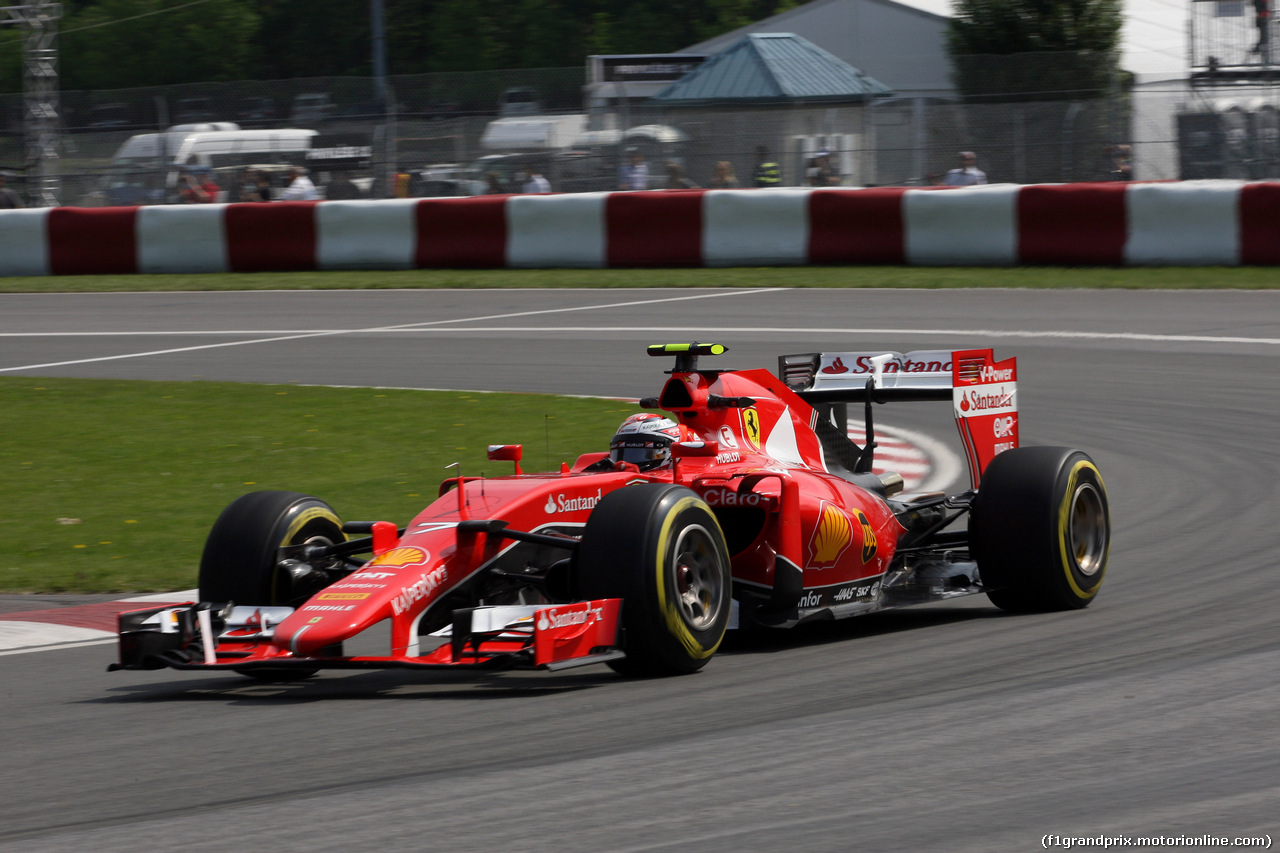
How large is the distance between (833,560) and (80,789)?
3199 mm

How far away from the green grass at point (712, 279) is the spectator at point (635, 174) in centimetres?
173

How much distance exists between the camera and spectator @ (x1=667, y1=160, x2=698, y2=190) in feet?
76.7

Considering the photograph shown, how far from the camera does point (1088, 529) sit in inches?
296

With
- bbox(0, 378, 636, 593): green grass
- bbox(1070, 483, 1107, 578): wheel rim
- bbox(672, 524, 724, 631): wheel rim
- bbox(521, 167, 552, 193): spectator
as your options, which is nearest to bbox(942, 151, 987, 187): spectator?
bbox(521, 167, 552, 193): spectator

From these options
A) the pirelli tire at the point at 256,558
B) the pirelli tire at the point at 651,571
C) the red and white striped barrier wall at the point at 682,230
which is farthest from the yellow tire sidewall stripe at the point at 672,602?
the red and white striped barrier wall at the point at 682,230

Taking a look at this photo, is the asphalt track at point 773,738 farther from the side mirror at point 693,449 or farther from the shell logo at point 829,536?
the side mirror at point 693,449

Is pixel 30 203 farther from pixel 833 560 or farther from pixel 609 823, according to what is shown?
pixel 609 823

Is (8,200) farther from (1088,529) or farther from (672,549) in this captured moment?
(672,549)

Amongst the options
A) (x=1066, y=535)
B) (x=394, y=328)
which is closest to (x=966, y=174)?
(x=394, y=328)

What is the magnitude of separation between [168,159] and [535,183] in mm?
6025

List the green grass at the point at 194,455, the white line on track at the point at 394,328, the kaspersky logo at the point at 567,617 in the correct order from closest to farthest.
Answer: the kaspersky logo at the point at 567,617 < the green grass at the point at 194,455 < the white line on track at the point at 394,328

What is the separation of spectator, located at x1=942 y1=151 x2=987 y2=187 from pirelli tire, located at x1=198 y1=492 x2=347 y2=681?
17.2 m

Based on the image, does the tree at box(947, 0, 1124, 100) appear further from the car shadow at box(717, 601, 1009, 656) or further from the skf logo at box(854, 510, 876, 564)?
the skf logo at box(854, 510, 876, 564)

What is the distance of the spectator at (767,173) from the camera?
23.5 metres
